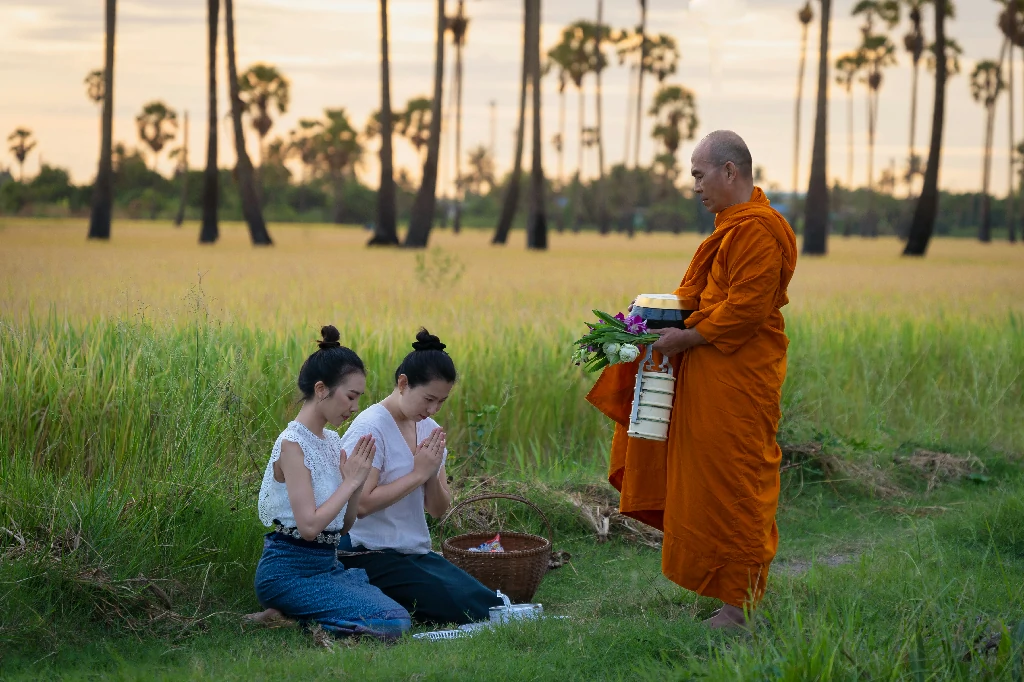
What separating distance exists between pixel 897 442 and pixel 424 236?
22991 mm

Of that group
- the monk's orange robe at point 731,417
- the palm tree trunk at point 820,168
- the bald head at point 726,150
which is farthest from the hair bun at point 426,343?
the palm tree trunk at point 820,168

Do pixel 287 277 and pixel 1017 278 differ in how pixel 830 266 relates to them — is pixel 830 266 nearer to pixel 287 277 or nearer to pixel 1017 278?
pixel 1017 278

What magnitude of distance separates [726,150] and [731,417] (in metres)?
1.03

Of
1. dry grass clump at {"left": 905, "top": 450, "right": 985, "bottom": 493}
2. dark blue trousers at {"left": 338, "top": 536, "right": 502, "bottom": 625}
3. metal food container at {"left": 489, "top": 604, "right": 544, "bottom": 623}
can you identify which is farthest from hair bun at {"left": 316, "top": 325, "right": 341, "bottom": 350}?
dry grass clump at {"left": 905, "top": 450, "right": 985, "bottom": 493}

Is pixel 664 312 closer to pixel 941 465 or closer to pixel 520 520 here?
pixel 520 520

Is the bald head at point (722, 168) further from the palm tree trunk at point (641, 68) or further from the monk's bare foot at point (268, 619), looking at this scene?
the palm tree trunk at point (641, 68)

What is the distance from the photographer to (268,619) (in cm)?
438

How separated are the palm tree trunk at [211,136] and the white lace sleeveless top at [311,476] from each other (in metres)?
26.1

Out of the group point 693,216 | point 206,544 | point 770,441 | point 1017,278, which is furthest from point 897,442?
point 693,216

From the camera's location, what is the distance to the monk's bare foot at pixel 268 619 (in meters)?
4.35

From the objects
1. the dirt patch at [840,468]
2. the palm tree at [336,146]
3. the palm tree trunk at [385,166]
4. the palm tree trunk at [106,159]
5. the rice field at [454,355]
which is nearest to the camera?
the rice field at [454,355]

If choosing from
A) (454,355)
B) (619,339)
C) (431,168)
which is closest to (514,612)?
(619,339)

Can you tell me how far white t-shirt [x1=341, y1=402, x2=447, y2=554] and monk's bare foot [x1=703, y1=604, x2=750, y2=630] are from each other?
1251 millimetres

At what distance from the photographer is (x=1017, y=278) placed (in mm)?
19266
